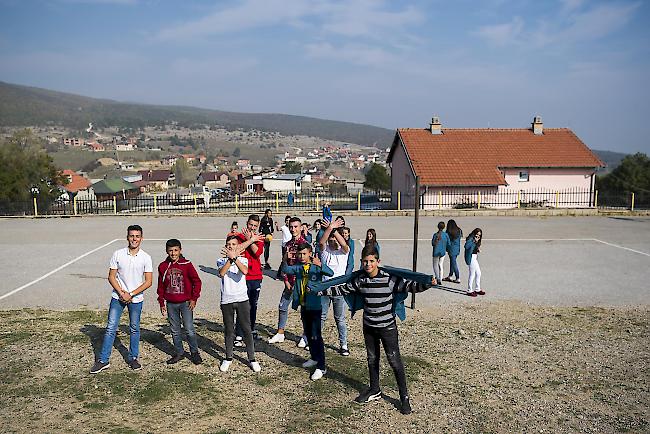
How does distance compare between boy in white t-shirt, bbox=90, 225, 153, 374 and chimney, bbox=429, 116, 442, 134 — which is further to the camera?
chimney, bbox=429, 116, 442, 134

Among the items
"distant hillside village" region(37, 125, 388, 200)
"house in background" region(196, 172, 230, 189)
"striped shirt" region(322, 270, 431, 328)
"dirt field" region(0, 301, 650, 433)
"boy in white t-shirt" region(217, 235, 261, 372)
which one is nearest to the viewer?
"dirt field" region(0, 301, 650, 433)

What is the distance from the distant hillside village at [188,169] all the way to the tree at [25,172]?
967cm

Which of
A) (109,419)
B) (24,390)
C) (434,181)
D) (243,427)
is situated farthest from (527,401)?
(434,181)

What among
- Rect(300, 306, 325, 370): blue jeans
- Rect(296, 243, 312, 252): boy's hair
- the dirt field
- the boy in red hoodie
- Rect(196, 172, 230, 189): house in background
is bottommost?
the dirt field

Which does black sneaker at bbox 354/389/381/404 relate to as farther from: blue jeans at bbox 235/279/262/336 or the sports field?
blue jeans at bbox 235/279/262/336

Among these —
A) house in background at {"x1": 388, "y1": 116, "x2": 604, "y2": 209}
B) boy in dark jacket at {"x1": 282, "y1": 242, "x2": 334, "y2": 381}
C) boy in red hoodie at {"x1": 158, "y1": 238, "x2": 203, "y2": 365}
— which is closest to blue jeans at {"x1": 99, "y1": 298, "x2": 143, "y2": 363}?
boy in red hoodie at {"x1": 158, "y1": 238, "x2": 203, "y2": 365}

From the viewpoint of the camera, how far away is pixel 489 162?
31641 mm

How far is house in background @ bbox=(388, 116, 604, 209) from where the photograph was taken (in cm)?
2988

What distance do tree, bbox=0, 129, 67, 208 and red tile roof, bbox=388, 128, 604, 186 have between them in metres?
20.6

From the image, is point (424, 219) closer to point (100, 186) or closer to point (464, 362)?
point (464, 362)

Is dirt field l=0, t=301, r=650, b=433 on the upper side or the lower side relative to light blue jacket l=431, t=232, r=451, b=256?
lower

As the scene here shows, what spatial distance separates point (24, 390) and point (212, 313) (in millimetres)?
3758

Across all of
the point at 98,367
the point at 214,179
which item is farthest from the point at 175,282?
the point at 214,179

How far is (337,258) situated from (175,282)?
Answer: 2.06m
